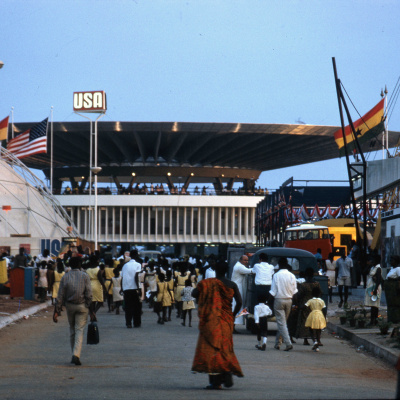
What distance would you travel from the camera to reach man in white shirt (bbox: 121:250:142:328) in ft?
64.2

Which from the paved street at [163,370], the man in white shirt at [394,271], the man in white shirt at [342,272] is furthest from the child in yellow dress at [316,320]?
the man in white shirt at [342,272]

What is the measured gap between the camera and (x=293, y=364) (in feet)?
41.2

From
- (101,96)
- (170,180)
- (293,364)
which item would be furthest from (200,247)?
(293,364)

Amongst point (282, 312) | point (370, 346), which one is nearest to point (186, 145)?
point (370, 346)

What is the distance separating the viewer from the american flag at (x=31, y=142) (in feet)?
175

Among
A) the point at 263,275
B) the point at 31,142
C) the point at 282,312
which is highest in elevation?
the point at 31,142

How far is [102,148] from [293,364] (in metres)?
68.0

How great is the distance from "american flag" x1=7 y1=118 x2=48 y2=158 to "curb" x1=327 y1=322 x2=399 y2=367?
36.0 meters

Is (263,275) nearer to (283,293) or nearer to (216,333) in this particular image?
(283,293)

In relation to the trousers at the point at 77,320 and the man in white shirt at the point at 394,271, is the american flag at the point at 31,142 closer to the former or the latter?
the man in white shirt at the point at 394,271

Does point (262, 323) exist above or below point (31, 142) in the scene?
below

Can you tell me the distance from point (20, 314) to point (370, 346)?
11.2 meters

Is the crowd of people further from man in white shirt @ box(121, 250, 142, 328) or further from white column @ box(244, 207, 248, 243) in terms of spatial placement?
white column @ box(244, 207, 248, 243)

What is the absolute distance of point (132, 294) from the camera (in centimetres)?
1962
